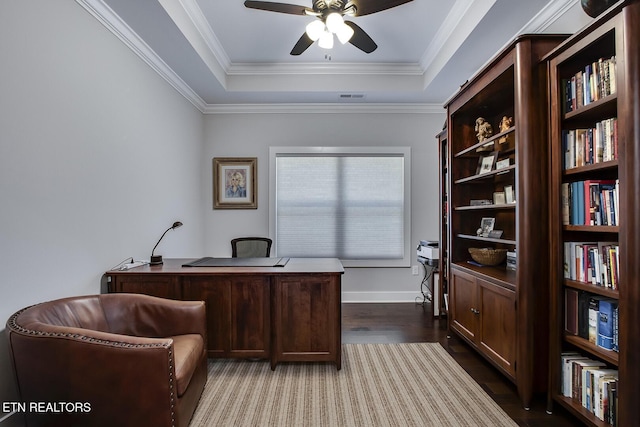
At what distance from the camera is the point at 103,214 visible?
234cm

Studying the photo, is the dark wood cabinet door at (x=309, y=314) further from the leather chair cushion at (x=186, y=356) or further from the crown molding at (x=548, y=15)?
the crown molding at (x=548, y=15)

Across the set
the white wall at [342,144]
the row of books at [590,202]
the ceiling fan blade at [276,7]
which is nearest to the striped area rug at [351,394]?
the row of books at [590,202]

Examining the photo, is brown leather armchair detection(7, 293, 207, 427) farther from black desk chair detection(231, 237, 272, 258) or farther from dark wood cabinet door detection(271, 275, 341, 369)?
black desk chair detection(231, 237, 272, 258)

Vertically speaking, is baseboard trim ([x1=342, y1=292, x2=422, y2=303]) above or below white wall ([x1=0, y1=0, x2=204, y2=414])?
below

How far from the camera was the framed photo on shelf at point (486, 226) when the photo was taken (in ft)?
9.46

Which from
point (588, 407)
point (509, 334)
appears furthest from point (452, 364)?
point (588, 407)

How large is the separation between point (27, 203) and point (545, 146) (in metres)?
3.01

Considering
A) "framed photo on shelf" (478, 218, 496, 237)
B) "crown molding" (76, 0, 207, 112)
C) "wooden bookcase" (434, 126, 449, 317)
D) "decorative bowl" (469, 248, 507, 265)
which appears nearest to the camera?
"crown molding" (76, 0, 207, 112)

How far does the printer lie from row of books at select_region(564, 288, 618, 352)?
6.20 feet

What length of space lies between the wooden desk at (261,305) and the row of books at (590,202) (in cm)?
148

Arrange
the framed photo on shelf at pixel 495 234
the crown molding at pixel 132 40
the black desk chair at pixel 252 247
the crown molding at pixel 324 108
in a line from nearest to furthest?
the crown molding at pixel 132 40
the framed photo on shelf at pixel 495 234
the black desk chair at pixel 252 247
the crown molding at pixel 324 108

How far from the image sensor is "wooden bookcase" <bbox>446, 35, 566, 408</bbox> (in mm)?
1904

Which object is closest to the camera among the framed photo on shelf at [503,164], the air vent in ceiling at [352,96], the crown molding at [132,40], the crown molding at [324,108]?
the crown molding at [132,40]

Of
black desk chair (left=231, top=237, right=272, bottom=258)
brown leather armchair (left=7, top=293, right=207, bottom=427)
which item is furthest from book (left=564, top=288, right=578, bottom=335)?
black desk chair (left=231, top=237, right=272, bottom=258)
